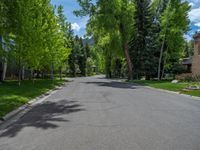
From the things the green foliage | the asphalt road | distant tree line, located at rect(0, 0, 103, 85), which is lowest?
the asphalt road

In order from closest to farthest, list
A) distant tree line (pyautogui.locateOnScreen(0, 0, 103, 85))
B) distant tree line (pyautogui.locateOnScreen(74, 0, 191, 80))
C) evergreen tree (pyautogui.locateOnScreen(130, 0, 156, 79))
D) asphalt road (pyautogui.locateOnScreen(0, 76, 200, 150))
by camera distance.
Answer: asphalt road (pyautogui.locateOnScreen(0, 76, 200, 150)) → distant tree line (pyautogui.locateOnScreen(0, 0, 103, 85)) → distant tree line (pyautogui.locateOnScreen(74, 0, 191, 80)) → evergreen tree (pyautogui.locateOnScreen(130, 0, 156, 79))

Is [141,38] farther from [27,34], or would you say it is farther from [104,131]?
[104,131]

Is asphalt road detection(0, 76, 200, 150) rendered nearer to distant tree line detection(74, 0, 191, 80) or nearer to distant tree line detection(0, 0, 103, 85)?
distant tree line detection(0, 0, 103, 85)

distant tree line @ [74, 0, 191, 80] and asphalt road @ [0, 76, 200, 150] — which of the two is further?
distant tree line @ [74, 0, 191, 80]

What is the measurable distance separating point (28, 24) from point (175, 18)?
25708 mm

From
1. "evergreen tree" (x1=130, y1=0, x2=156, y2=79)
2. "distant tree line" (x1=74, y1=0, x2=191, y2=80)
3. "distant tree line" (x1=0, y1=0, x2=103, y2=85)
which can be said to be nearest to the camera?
"distant tree line" (x1=0, y1=0, x2=103, y2=85)

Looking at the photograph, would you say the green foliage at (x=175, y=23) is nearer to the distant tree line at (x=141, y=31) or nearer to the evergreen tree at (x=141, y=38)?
the distant tree line at (x=141, y=31)

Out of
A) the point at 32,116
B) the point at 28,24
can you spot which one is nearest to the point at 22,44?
the point at 28,24

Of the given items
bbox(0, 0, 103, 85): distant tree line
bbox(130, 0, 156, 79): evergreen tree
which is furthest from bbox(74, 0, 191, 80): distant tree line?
bbox(0, 0, 103, 85): distant tree line

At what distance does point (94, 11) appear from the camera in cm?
4269

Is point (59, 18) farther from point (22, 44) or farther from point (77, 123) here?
point (77, 123)

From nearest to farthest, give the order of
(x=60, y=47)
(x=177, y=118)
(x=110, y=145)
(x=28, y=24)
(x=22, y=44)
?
(x=110, y=145) → (x=177, y=118) → (x=28, y=24) → (x=22, y=44) → (x=60, y=47)

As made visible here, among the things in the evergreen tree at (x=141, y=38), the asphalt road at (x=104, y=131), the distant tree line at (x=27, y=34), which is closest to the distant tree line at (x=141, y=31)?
the evergreen tree at (x=141, y=38)

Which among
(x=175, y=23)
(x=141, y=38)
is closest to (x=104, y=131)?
(x=175, y=23)
